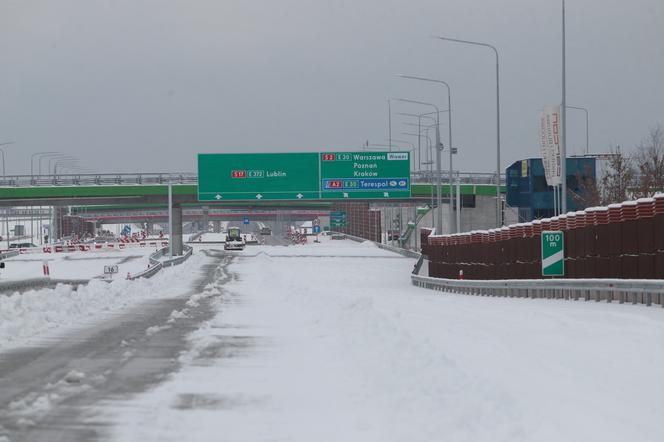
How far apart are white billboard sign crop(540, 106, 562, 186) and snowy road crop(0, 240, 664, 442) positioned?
39554 mm

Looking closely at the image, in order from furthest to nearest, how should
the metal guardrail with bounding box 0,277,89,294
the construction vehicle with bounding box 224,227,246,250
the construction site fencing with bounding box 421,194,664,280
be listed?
the construction vehicle with bounding box 224,227,246,250 < the metal guardrail with bounding box 0,277,89,294 < the construction site fencing with bounding box 421,194,664,280

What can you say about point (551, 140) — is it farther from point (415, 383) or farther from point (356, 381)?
point (415, 383)

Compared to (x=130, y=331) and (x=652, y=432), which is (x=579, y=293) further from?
(x=652, y=432)

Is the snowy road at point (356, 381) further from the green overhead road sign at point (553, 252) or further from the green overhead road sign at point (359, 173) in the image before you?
the green overhead road sign at point (359, 173)

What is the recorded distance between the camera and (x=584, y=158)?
92125mm

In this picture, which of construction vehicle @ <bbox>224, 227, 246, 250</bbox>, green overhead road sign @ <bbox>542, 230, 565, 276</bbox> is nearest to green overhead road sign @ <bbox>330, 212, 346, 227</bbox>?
construction vehicle @ <bbox>224, 227, 246, 250</bbox>

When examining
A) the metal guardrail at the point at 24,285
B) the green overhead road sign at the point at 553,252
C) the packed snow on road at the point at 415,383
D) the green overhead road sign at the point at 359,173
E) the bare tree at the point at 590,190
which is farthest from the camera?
the green overhead road sign at the point at 359,173

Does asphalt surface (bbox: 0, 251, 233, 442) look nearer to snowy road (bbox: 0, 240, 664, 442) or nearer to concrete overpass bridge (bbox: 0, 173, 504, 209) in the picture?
snowy road (bbox: 0, 240, 664, 442)

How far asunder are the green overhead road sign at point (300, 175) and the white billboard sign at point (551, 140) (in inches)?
768

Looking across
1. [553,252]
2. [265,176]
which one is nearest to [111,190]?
[265,176]

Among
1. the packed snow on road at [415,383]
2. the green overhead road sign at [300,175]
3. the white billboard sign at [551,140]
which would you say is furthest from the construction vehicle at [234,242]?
the packed snow on road at [415,383]

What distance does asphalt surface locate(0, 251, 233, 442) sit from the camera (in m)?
8.86

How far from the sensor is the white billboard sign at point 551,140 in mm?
58062

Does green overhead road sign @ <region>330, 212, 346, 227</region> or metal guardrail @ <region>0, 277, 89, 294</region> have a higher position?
green overhead road sign @ <region>330, 212, 346, 227</region>
